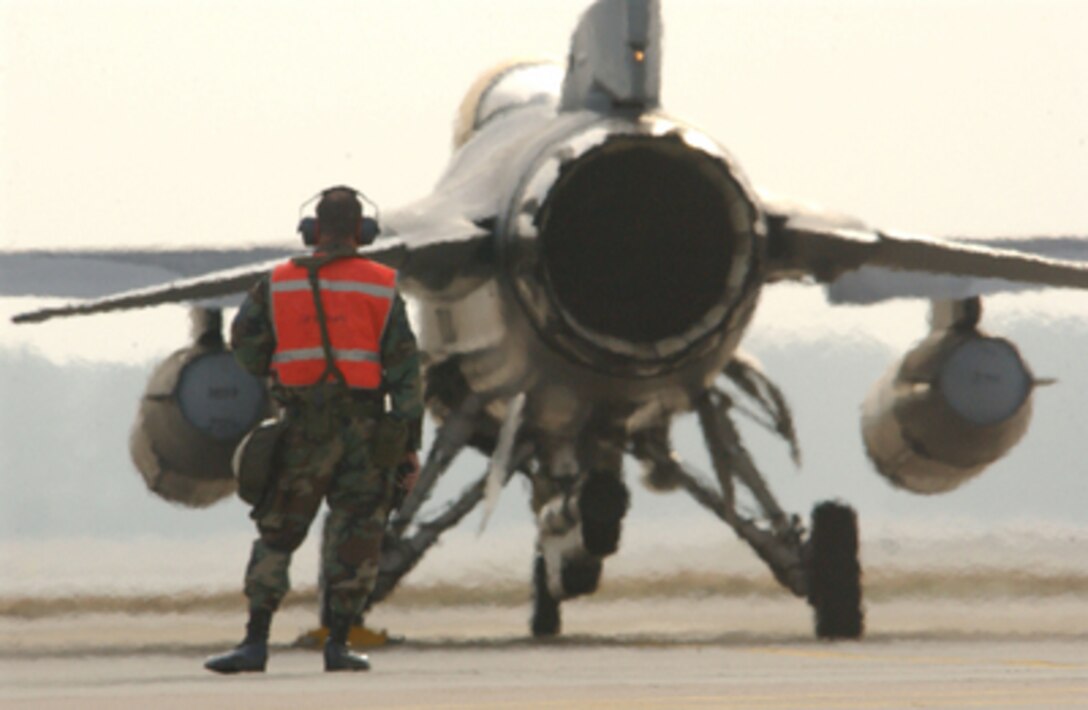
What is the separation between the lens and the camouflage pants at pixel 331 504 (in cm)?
1059

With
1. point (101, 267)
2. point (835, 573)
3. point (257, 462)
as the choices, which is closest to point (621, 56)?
point (835, 573)

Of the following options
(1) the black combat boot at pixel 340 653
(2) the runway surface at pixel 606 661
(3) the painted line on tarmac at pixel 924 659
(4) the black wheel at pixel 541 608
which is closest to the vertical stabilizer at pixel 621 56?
(2) the runway surface at pixel 606 661

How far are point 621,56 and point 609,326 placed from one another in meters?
1.61

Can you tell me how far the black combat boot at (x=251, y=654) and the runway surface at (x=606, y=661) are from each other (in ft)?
0.30

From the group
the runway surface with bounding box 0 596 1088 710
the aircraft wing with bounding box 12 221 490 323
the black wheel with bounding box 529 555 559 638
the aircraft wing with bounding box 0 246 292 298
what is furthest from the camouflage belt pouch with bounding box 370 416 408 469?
the black wheel with bounding box 529 555 559 638

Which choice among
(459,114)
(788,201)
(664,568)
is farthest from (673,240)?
(664,568)

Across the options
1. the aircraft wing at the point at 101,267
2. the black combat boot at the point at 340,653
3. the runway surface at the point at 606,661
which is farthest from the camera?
the aircraft wing at the point at 101,267

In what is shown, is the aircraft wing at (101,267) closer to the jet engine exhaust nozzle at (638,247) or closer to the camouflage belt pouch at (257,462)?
the jet engine exhaust nozzle at (638,247)

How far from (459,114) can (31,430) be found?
24.3 feet

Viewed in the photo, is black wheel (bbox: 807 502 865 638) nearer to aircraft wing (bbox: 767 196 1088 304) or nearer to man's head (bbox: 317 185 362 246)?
aircraft wing (bbox: 767 196 1088 304)

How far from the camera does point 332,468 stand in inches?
419

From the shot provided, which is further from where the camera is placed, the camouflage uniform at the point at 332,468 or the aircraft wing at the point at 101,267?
the aircraft wing at the point at 101,267

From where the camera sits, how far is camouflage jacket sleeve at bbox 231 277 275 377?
10.7 meters

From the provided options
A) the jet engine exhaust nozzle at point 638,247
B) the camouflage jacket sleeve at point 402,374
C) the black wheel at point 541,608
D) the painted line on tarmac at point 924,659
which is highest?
the jet engine exhaust nozzle at point 638,247
